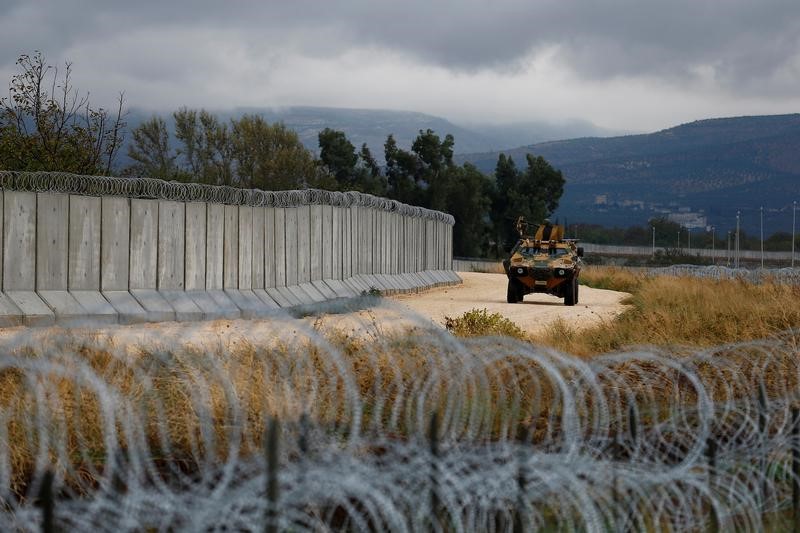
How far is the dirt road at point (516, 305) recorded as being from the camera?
25.1 m

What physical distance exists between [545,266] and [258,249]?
7801 mm

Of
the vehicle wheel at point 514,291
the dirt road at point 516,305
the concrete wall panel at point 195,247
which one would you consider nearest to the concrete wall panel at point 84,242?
the concrete wall panel at point 195,247

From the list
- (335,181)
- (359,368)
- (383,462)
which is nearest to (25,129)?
(359,368)

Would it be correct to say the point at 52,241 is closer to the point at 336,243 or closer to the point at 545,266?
the point at 336,243

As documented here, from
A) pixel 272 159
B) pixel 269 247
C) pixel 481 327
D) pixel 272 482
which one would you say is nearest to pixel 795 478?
pixel 272 482

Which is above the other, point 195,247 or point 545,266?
point 195,247

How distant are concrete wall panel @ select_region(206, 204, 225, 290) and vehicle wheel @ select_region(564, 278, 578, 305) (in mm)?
9391

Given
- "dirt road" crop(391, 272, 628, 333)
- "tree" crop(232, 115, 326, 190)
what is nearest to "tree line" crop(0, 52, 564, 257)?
"tree" crop(232, 115, 326, 190)

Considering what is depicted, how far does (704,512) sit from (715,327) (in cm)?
827

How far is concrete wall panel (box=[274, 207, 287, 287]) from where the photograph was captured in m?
26.1

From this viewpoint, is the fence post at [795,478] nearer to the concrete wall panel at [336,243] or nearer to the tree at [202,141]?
the concrete wall panel at [336,243]

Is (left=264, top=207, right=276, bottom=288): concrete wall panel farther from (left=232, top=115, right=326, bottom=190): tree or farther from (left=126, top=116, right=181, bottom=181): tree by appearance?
(left=126, top=116, right=181, bottom=181): tree

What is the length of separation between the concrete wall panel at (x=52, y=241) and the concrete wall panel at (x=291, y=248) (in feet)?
21.9

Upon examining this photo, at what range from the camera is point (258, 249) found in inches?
998
